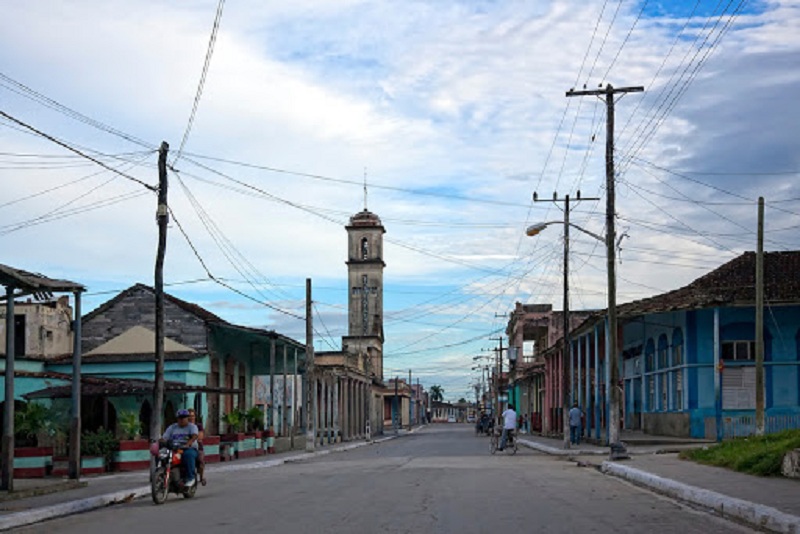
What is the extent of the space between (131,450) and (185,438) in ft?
34.9

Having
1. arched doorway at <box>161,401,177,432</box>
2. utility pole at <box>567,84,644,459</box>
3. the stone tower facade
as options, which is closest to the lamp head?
utility pole at <box>567,84,644,459</box>

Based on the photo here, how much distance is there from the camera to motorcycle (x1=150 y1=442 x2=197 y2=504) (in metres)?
17.7

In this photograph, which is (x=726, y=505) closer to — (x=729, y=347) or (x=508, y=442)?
(x=508, y=442)

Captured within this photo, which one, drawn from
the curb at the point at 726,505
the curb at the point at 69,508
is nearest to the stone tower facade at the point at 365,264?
the curb at the point at 726,505

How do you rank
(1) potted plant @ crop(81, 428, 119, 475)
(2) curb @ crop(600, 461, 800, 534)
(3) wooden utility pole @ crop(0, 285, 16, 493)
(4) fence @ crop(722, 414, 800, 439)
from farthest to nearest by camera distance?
(4) fence @ crop(722, 414, 800, 439) < (1) potted plant @ crop(81, 428, 119, 475) < (3) wooden utility pole @ crop(0, 285, 16, 493) < (2) curb @ crop(600, 461, 800, 534)

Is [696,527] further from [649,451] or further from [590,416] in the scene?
[590,416]

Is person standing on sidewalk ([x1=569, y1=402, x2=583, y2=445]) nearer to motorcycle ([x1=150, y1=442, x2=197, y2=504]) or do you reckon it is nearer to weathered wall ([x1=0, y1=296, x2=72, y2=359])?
weathered wall ([x1=0, y1=296, x2=72, y2=359])

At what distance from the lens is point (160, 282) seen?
968 inches

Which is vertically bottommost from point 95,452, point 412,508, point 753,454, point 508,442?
point 508,442

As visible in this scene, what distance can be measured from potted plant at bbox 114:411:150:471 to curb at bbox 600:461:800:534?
524 inches

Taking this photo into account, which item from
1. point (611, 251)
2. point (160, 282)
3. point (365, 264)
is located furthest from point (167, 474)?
point (365, 264)

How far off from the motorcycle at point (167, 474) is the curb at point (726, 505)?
26.8ft

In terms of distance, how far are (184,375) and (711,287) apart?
18.8 metres

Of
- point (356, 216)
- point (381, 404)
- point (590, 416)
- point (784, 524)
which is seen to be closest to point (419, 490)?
point (784, 524)
